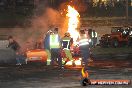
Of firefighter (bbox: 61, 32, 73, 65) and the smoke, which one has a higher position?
the smoke

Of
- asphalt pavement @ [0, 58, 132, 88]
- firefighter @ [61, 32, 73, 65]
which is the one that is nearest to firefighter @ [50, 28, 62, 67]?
firefighter @ [61, 32, 73, 65]

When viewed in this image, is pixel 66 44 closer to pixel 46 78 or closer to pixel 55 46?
pixel 55 46

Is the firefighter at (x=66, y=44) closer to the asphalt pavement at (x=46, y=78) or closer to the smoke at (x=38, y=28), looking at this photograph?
the asphalt pavement at (x=46, y=78)

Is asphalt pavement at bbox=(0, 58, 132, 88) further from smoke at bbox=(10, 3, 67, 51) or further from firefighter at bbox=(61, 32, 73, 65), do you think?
smoke at bbox=(10, 3, 67, 51)

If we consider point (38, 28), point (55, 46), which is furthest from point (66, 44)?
point (38, 28)

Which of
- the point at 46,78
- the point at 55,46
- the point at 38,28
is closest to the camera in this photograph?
the point at 46,78

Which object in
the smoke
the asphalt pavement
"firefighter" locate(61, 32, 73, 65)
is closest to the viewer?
the asphalt pavement

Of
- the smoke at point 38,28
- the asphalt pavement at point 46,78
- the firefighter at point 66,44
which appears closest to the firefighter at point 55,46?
the firefighter at point 66,44

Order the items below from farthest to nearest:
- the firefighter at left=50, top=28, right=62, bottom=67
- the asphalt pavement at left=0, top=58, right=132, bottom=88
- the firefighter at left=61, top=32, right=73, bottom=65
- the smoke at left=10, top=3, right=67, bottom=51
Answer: the smoke at left=10, top=3, right=67, bottom=51 < the firefighter at left=61, top=32, right=73, bottom=65 < the firefighter at left=50, top=28, right=62, bottom=67 < the asphalt pavement at left=0, top=58, right=132, bottom=88

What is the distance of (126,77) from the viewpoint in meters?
14.7

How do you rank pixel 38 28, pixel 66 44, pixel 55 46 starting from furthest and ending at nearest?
1. pixel 38 28
2. pixel 66 44
3. pixel 55 46

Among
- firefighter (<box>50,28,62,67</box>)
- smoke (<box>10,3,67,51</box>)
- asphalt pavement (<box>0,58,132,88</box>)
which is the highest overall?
smoke (<box>10,3,67,51</box>)

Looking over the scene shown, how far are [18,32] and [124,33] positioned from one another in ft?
33.6

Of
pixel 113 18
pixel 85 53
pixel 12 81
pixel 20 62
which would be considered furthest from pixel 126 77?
pixel 113 18
